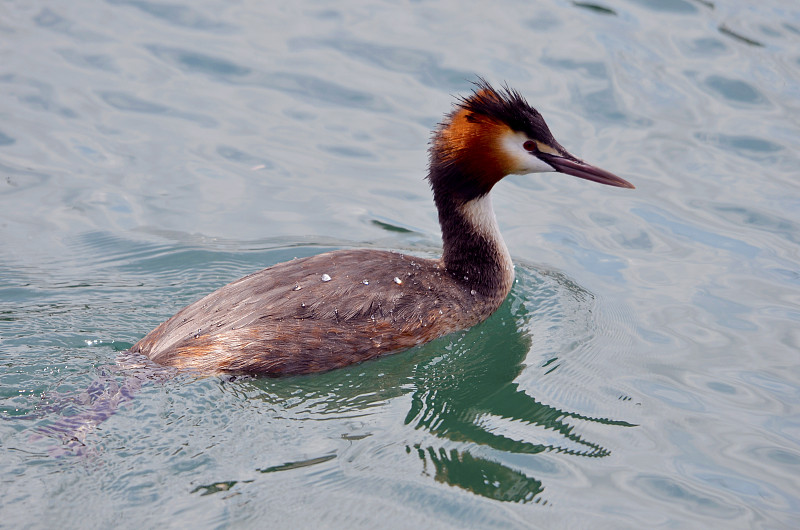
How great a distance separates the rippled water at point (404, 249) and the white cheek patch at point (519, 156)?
1.04 m

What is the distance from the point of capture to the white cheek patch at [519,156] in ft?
22.2

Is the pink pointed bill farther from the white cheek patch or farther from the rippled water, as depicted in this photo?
the rippled water

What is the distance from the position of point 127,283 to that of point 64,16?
5174mm

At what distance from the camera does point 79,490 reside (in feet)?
16.1

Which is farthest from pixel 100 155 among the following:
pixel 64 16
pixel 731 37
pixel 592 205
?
pixel 731 37

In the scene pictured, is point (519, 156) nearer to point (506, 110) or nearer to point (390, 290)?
point (506, 110)

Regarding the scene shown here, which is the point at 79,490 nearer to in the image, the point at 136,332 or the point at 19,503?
the point at 19,503

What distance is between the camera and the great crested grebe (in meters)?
5.86

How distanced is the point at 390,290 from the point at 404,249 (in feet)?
6.15

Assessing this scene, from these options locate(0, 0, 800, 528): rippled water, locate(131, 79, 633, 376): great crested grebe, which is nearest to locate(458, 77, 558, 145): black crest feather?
locate(131, 79, 633, 376): great crested grebe

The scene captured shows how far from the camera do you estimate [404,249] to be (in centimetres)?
816

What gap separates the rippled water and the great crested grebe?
0.17m

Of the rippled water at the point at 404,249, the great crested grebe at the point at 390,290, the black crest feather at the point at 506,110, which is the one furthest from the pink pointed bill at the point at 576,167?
the rippled water at the point at 404,249

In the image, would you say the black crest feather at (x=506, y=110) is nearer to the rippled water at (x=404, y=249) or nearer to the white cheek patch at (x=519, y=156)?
the white cheek patch at (x=519, y=156)
